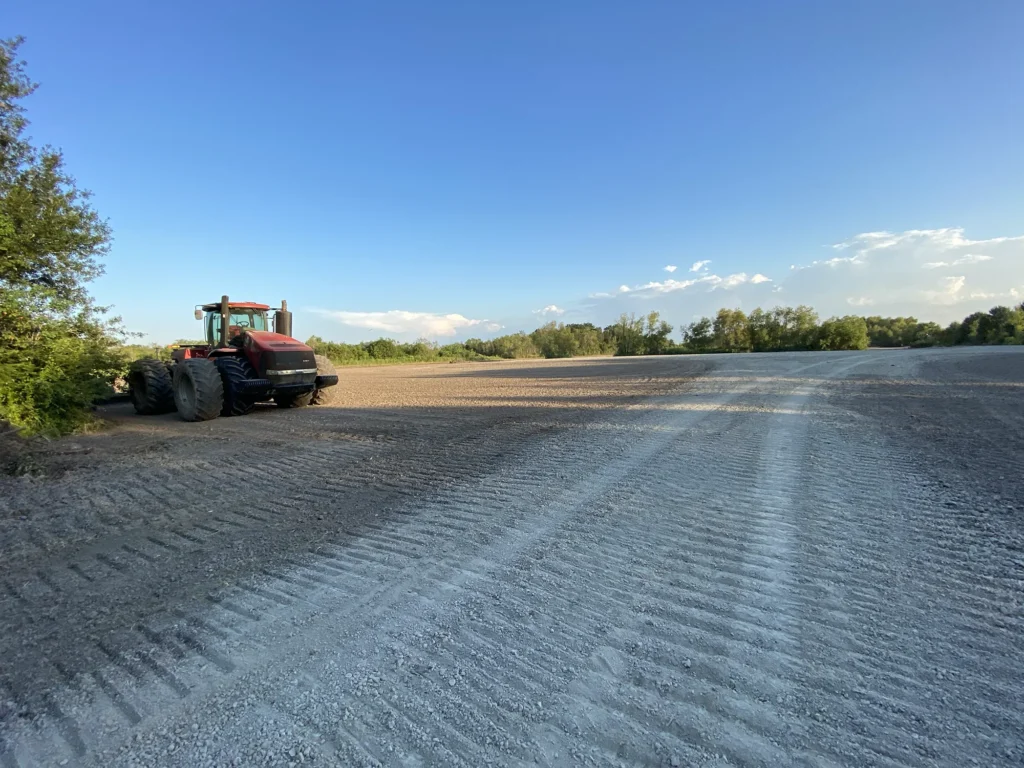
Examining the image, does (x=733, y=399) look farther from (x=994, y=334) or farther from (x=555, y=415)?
(x=994, y=334)

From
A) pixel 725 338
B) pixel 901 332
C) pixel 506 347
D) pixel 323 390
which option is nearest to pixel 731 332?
pixel 725 338

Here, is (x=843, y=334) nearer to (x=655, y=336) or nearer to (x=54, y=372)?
(x=655, y=336)

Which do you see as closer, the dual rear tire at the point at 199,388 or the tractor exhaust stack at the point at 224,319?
the dual rear tire at the point at 199,388

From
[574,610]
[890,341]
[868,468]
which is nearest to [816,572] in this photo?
[574,610]

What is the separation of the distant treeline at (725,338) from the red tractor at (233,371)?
31191mm

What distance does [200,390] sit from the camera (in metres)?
9.82

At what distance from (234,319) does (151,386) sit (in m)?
2.52

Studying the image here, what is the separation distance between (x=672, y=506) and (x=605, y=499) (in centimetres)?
61

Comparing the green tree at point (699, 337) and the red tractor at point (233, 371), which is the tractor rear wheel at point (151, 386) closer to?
the red tractor at point (233, 371)

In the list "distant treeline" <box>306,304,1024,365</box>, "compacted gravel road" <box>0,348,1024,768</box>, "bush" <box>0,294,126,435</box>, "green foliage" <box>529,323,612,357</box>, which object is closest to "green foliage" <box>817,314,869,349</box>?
"distant treeline" <box>306,304,1024,365</box>

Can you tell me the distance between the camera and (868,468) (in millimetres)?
5191

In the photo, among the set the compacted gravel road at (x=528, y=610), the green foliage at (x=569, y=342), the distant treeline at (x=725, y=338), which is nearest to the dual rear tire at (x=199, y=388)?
the compacted gravel road at (x=528, y=610)

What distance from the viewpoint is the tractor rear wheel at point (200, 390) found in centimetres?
986

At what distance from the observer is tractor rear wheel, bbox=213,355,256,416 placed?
10.4 metres
